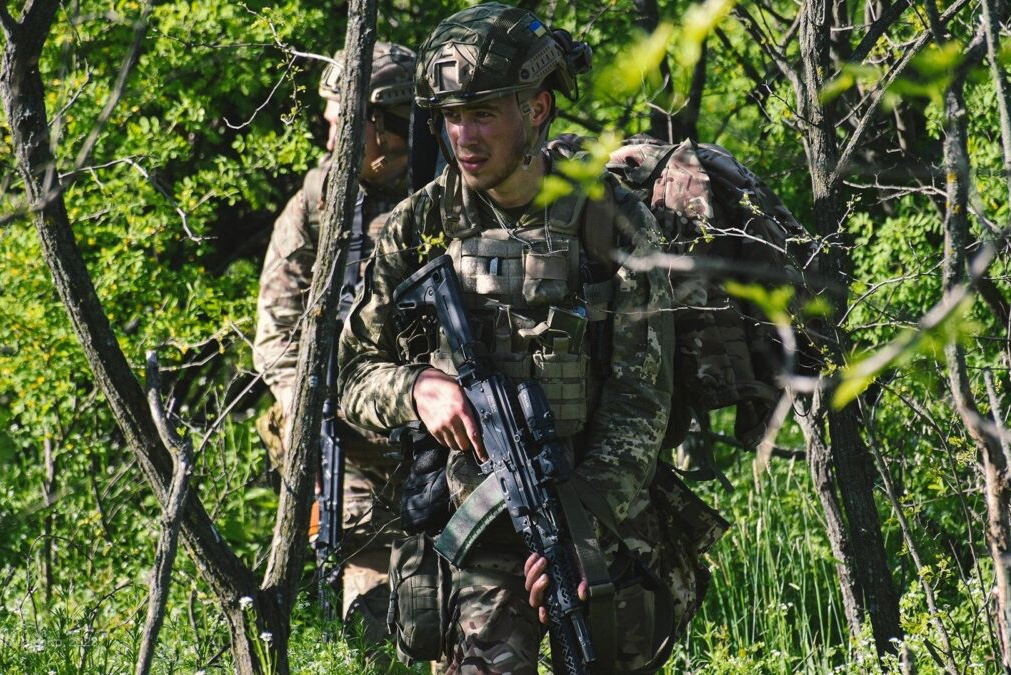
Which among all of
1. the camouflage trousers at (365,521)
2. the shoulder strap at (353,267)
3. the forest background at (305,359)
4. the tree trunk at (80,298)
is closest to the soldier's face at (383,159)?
the shoulder strap at (353,267)

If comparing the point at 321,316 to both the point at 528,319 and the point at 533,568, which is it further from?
the point at 533,568

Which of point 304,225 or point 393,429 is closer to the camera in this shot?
point 393,429

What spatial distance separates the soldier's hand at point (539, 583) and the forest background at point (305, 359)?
0.83 m

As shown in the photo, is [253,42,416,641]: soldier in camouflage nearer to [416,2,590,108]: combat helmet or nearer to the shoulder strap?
the shoulder strap

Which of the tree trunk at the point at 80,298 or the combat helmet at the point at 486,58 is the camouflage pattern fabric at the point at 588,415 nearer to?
the combat helmet at the point at 486,58

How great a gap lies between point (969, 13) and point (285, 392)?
3135 mm

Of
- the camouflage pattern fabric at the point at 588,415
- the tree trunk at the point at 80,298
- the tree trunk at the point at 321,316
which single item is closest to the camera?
the camouflage pattern fabric at the point at 588,415

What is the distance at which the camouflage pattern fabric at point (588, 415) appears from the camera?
3.51 meters

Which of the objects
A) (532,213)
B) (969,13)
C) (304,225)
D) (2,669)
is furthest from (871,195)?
(2,669)

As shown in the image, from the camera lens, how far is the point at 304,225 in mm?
5523

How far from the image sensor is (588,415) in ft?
12.2

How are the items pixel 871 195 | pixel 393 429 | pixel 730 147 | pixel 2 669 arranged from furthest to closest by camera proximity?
pixel 730 147
pixel 871 195
pixel 2 669
pixel 393 429

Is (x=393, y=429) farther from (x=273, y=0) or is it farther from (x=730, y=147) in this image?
(x=730, y=147)

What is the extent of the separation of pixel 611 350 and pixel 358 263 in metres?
1.81
